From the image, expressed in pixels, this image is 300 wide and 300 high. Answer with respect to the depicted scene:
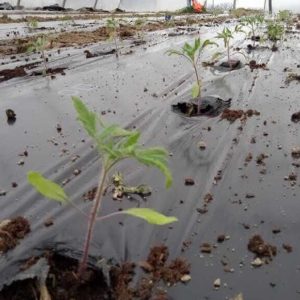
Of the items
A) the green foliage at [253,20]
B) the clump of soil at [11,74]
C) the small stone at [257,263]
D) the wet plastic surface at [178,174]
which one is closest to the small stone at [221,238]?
the wet plastic surface at [178,174]

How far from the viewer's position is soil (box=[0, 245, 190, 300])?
50.0 inches

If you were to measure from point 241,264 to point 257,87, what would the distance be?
2659mm

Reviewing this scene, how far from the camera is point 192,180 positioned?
79.6 inches

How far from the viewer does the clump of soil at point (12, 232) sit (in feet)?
4.93

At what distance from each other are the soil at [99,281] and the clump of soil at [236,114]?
1636 mm

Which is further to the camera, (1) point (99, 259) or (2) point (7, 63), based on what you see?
(2) point (7, 63)

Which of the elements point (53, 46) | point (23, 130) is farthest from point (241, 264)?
point (53, 46)

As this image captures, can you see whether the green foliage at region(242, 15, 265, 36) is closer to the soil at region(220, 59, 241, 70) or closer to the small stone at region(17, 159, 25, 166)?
the soil at region(220, 59, 241, 70)

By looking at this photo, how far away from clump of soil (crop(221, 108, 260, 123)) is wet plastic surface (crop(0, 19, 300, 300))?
7 centimetres

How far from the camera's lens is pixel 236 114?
9.62 ft

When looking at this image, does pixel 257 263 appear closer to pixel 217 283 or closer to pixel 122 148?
pixel 217 283

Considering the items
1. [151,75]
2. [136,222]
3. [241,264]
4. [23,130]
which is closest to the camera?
[241,264]

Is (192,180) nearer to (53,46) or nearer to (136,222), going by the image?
(136,222)

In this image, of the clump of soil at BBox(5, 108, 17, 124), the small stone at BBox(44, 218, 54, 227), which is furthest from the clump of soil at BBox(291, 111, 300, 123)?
the clump of soil at BBox(5, 108, 17, 124)
